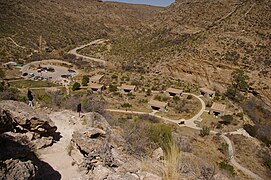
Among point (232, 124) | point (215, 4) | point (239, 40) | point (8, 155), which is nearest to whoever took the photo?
point (8, 155)

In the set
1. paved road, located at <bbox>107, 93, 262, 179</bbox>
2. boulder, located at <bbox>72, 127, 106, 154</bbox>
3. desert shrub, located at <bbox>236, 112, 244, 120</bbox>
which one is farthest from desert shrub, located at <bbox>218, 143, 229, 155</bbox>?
boulder, located at <bbox>72, 127, 106, 154</bbox>

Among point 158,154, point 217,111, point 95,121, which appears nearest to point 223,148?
point 217,111

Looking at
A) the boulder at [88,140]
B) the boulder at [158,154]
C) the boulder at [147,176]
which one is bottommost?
the boulder at [158,154]

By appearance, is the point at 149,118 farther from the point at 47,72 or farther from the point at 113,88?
the point at 47,72

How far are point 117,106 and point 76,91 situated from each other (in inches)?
287

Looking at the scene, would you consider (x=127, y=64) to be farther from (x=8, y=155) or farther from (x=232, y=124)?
(x=8, y=155)

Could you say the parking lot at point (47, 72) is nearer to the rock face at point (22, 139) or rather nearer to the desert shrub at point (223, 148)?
the desert shrub at point (223, 148)

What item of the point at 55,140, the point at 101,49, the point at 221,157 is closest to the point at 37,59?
the point at 101,49

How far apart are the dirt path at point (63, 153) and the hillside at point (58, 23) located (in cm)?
4623

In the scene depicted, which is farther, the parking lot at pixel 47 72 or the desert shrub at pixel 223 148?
the parking lot at pixel 47 72

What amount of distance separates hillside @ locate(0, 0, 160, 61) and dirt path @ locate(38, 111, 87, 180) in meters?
46.2

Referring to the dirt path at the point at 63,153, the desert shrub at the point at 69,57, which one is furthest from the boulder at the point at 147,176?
the desert shrub at the point at 69,57

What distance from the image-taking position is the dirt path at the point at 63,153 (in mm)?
8781

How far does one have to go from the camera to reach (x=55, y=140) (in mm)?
10914
